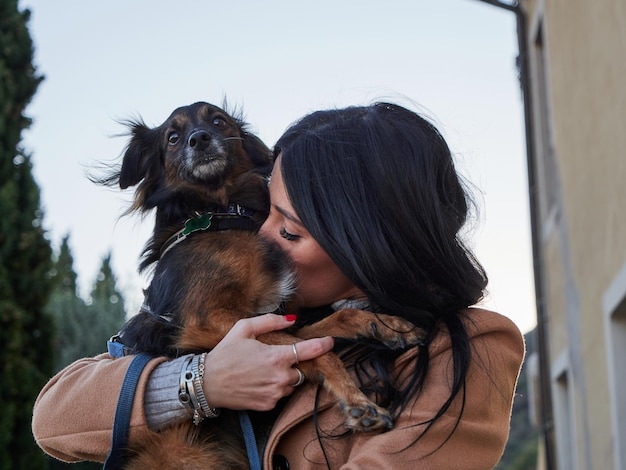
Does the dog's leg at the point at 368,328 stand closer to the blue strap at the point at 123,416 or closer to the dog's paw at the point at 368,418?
the dog's paw at the point at 368,418

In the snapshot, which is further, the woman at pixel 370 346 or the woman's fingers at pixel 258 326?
the woman's fingers at pixel 258 326

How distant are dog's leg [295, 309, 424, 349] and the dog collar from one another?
500 mm

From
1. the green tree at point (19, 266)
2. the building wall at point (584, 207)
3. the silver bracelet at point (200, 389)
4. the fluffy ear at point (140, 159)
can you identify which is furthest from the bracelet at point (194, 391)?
the green tree at point (19, 266)

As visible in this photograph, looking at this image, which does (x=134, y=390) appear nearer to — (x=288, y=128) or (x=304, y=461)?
(x=304, y=461)

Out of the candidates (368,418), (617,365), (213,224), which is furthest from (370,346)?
(617,365)

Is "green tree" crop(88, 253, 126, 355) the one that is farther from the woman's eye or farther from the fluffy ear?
the woman's eye

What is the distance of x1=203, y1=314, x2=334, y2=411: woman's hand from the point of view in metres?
2.22

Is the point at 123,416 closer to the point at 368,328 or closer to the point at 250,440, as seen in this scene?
the point at 250,440

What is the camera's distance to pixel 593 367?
247 inches

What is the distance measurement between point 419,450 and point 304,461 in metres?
0.28

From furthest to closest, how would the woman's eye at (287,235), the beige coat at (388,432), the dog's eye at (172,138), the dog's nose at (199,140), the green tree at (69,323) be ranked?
the green tree at (69,323)
the dog's eye at (172,138)
the dog's nose at (199,140)
the woman's eye at (287,235)
the beige coat at (388,432)

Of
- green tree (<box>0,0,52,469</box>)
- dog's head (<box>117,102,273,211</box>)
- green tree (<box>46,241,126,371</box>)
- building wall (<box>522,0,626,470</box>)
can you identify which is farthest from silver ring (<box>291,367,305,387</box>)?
green tree (<box>46,241,126,371</box>)

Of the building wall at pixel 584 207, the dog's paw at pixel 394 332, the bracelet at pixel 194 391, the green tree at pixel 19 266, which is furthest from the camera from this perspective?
the green tree at pixel 19 266

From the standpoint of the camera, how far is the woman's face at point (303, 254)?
96.8 inches
